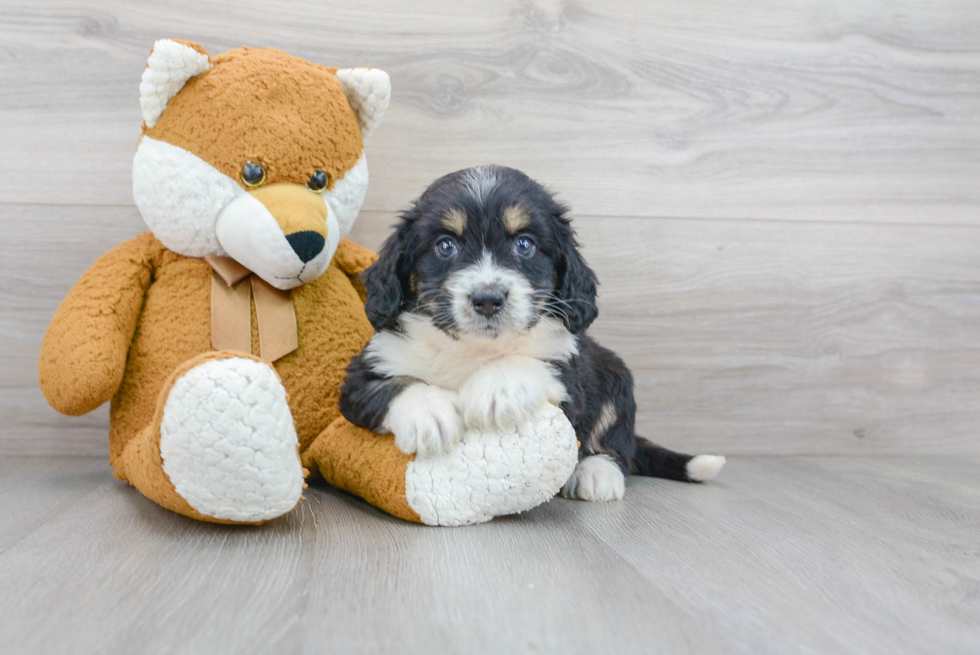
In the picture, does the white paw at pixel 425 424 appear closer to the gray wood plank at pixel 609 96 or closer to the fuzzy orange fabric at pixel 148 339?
the fuzzy orange fabric at pixel 148 339

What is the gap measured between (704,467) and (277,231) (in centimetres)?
142

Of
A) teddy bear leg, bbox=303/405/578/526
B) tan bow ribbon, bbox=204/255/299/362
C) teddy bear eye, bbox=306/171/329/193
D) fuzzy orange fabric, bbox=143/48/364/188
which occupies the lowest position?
teddy bear leg, bbox=303/405/578/526

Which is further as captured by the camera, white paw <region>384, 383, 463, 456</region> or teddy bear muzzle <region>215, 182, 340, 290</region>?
teddy bear muzzle <region>215, 182, 340, 290</region>

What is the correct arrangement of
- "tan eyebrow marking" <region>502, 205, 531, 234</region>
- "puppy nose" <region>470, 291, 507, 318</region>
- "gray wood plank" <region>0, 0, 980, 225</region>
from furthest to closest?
"gray wood plank" <region>0, 0, 980, 225</region> < "tan eyebrow marking" <region>502, 205, 531, 234</region> < "puppy nose" <region>470, 291, 507, 318</region>

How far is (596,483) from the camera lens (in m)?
2.05

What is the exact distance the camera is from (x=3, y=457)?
7.98 ft

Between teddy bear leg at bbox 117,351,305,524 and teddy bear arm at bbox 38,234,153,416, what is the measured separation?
42cm

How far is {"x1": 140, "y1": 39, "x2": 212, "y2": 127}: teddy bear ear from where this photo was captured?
180cm

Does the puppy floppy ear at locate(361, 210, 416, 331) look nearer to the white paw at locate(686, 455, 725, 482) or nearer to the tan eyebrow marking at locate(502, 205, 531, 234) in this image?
the tan eyebrow marking at locate(502, 205, 531, 234)

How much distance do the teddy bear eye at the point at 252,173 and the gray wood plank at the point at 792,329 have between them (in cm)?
68

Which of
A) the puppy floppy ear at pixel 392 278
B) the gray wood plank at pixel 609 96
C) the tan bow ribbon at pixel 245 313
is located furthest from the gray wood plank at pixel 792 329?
the puppy floppy ear at pixel 392 278

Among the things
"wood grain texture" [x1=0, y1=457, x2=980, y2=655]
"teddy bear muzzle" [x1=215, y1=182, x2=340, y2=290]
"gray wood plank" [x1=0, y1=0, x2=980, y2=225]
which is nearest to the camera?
"wood grain texture" [x1=0, y1=457, x2=980, y2=655]

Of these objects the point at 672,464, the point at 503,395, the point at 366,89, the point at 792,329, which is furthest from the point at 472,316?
the point at 792,329

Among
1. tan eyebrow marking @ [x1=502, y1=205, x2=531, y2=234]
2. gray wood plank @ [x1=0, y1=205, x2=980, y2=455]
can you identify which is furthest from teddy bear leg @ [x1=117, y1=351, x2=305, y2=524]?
gray wood plank @ [x1=0, y1=205, x2=980, y2=455]
